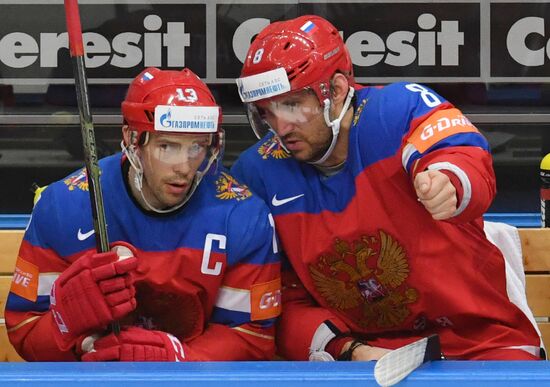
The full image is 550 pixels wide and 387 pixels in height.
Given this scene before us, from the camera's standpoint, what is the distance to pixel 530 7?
3748mm

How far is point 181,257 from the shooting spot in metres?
1.86

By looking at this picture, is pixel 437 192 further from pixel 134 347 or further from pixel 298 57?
pixel 134 347

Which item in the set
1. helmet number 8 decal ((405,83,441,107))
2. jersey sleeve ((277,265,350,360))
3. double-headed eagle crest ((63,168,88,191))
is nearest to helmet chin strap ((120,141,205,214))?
double-headed eagle crest ((63,168,88,191))

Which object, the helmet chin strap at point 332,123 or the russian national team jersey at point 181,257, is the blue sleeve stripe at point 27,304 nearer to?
the russian national team jersey at point 181,257

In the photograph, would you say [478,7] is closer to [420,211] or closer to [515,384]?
[420,211]

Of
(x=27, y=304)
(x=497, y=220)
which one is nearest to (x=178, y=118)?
(x=27, y=304)

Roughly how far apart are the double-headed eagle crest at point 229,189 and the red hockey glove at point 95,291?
286 mm

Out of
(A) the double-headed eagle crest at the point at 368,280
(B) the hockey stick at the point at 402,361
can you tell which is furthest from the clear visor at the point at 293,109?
(B) the hockey stick at the point at 402,361

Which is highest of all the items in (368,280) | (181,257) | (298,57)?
(298,57)

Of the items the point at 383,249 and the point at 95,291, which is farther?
the point at 383,249

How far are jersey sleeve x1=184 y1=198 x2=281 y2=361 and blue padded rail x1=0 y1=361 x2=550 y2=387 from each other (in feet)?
2.26

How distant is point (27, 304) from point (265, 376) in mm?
877

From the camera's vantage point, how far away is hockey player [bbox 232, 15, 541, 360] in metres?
1.89

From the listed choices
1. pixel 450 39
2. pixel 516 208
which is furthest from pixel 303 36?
pixel 516 208
